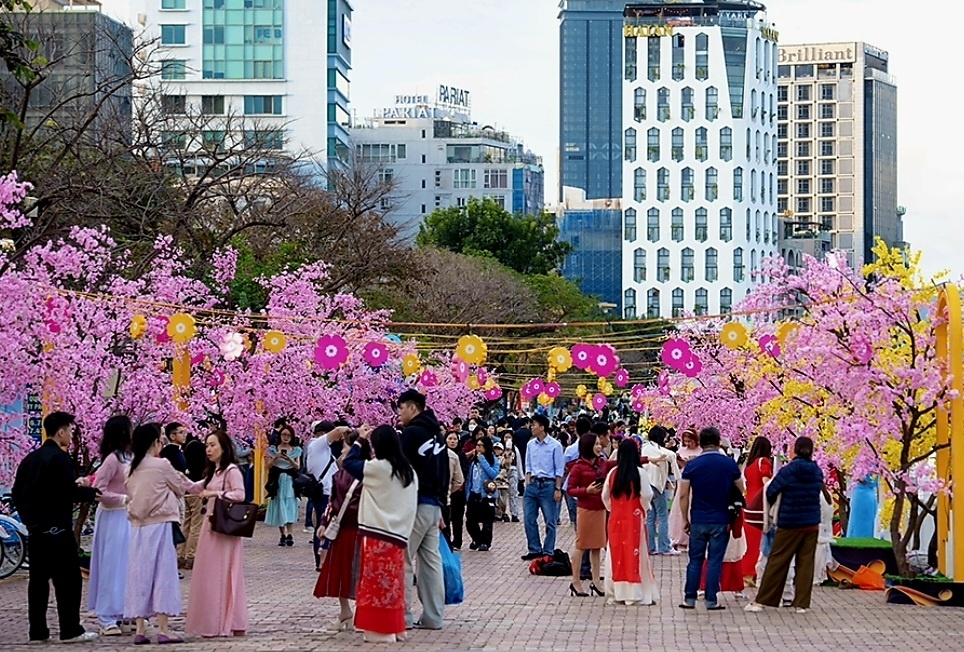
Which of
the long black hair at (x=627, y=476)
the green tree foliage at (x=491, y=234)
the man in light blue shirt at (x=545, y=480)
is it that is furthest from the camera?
the green tree foliage at (x=491, y=234)

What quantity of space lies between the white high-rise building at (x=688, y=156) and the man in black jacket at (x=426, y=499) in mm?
127627

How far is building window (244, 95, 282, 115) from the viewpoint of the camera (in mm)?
111312

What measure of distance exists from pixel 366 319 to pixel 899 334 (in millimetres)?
15679

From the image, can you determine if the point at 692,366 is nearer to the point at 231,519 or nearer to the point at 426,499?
the point at 426,499

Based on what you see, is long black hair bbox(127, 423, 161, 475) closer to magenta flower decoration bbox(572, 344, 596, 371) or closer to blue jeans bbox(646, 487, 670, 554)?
blue jeans bbox(646, 487, 670, 554)

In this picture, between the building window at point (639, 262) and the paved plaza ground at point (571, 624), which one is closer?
the paved plaza ground at point (571, 624)

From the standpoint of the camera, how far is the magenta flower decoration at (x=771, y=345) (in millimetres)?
24369

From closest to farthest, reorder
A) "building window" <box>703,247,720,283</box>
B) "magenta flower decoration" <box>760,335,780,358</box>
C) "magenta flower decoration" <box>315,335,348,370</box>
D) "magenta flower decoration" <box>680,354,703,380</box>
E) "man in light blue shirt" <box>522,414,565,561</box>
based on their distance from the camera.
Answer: "man in light blue shirt" <box>522,414,565,561</box>
"magenta flower decoration" <box>760,335,780,358</box>
"magenta flower decoration" <box>315,335,348,370</box>
"magenta flower decoration" <box>680,354,703,380</box>
"building window" <box>703,247,720,283</box>

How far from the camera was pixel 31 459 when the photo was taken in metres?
13.0

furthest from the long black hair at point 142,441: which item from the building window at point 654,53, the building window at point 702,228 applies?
the building window at point 702,228

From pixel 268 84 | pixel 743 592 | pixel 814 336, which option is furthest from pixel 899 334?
pixel 268 84

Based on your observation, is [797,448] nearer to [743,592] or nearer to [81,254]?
[743,592]

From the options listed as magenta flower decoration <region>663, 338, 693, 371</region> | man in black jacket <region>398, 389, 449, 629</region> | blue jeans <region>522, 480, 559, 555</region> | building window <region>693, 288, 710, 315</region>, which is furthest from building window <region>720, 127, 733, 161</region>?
man in black jacket <region>398, 389, 449, 629</region>

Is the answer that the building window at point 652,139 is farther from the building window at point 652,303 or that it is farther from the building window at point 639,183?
the building window at point 652,303
